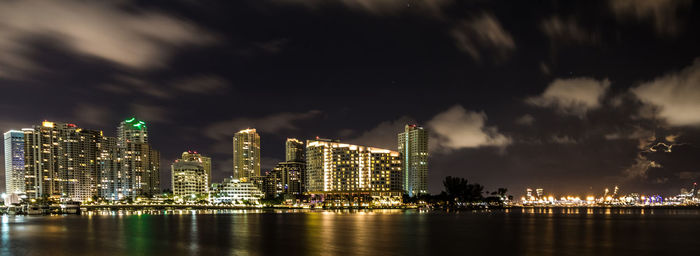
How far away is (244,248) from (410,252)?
17.4 meters

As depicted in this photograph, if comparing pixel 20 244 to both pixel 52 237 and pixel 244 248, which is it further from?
pixel 244 248

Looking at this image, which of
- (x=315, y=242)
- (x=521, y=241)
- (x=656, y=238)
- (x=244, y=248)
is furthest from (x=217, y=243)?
(x=656, y=238)

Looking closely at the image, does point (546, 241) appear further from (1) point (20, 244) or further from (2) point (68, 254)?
(1) point (20, 244)

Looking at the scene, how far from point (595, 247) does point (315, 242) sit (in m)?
30.6

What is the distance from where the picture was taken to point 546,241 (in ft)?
193

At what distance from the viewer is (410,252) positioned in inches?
1827

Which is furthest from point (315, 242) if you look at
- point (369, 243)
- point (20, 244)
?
point (20, 244)

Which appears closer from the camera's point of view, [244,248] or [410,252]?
[410,252]

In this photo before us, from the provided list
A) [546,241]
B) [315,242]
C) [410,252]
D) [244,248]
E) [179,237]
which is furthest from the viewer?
[179,237]

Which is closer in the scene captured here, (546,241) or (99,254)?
(99,254)

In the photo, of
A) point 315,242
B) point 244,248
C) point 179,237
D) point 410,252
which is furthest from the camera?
point 179,237

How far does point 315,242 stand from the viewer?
5481 cm

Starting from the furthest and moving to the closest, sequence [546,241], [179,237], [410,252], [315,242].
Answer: [179,237]
[546,241]
[315,242]
[410,252]

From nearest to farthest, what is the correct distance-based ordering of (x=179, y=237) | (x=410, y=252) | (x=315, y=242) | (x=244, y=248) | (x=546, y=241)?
1. (x=410, y=252)
2. (x=244, y=248)
3. (x=315, y=242)
4. (x=546, y=241)
5. (x=179, y=237)
